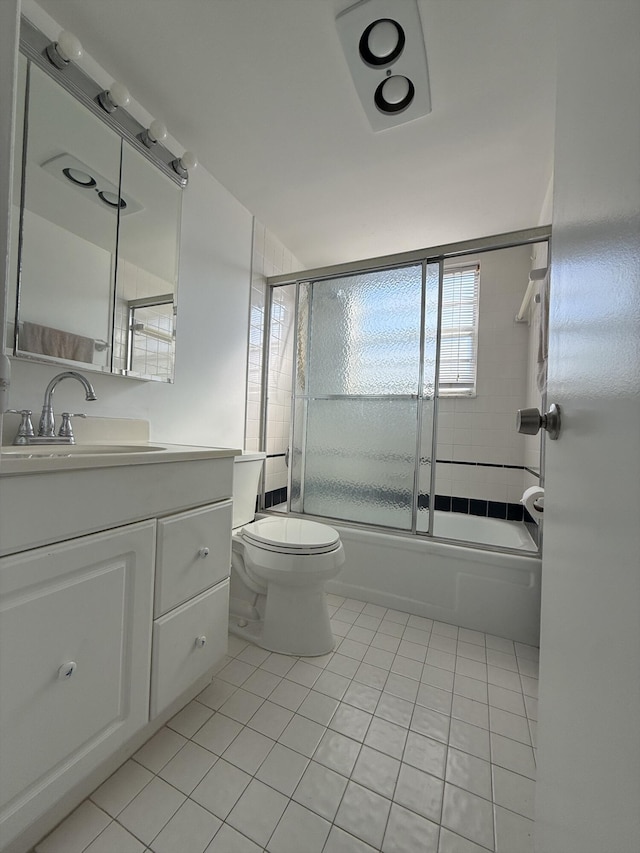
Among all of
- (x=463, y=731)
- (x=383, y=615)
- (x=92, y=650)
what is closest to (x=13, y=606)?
(x=92, y=650)

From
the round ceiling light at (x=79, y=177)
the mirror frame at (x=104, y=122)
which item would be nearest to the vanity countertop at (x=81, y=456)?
the mirror frame at (x=104, y=122)

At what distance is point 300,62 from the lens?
1291 mm

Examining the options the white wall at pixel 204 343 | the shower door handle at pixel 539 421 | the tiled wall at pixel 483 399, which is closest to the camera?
the shower door handle at pixel 539 421

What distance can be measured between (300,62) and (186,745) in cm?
227

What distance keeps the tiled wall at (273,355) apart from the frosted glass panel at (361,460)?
0.33m

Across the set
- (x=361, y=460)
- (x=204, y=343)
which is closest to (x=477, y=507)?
(x=361, y=460)

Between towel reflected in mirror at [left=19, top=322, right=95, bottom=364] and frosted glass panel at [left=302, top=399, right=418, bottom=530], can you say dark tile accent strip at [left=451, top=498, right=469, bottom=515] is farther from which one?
towel reflected in mirror at [left=19, top=322, right=95, bottom=364]

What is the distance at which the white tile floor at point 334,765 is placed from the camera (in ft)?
2.67

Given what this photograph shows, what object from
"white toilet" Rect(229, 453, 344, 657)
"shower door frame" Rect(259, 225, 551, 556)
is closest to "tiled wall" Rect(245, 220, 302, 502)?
"shower door frame" Rect(259, 225, 551, 556)

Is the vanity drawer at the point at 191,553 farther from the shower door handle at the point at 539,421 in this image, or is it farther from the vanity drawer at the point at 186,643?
the shower door handle at the point at 539,421

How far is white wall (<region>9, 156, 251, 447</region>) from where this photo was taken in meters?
1.53

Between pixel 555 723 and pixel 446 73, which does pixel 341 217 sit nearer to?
pixel 446 73

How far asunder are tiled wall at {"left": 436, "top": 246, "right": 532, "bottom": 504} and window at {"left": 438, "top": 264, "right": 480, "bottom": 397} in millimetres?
49

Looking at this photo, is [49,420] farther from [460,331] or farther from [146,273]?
[460,331]
